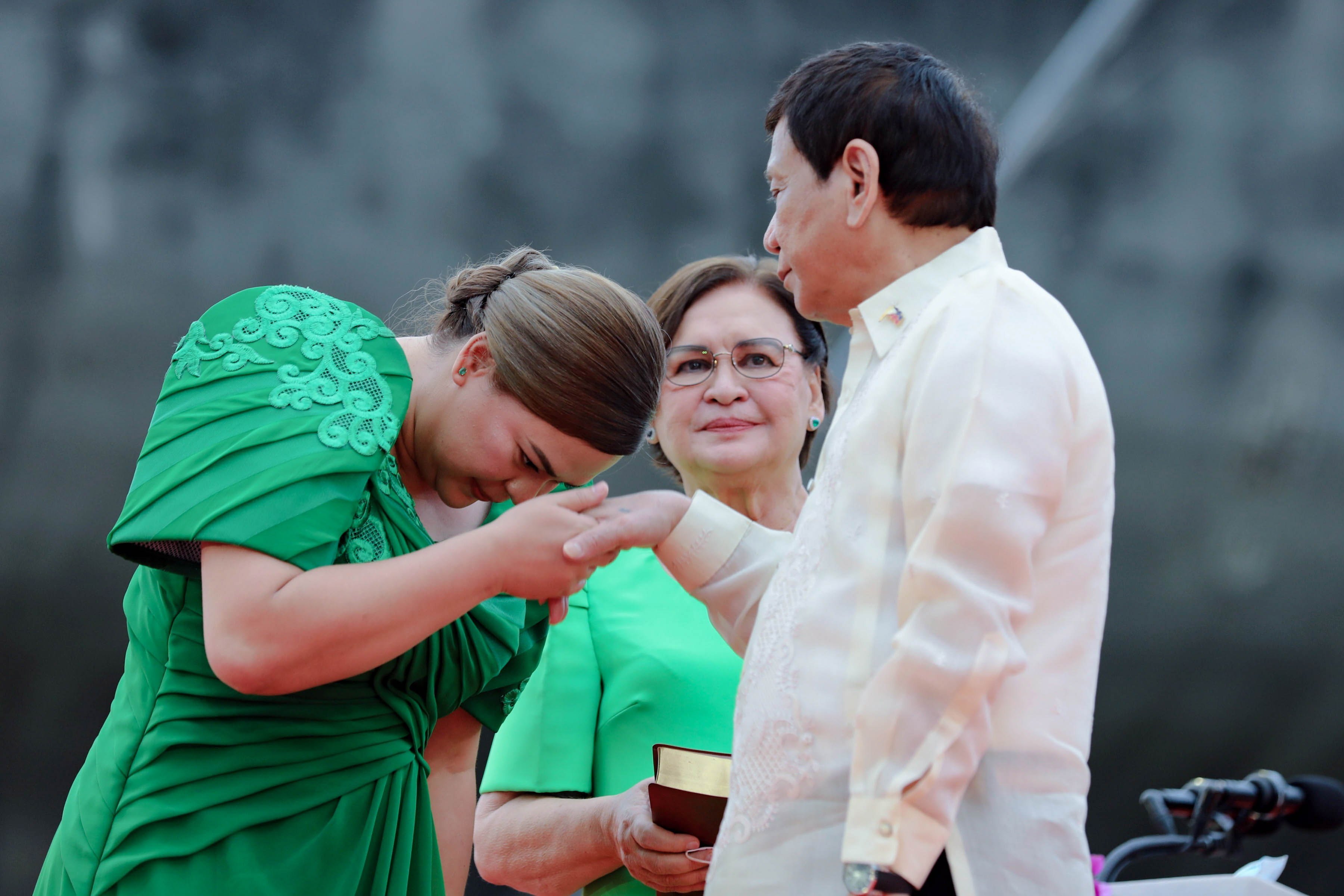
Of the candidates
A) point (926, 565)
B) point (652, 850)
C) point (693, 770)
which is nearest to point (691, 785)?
point (693, 770)

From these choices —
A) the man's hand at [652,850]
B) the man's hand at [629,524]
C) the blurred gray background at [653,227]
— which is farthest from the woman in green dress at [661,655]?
the blurred gray background at [653,227]

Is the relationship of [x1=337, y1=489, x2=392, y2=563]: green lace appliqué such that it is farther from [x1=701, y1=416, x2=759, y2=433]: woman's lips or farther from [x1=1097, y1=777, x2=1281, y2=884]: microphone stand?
[x1=1097, y1=777, x2=1281, y2=884]: microphone stand

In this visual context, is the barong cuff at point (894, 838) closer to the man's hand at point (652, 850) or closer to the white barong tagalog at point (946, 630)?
the white barong tagalog at point (946, 630)

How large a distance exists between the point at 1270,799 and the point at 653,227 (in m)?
2.54

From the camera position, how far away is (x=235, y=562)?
42.7 inches

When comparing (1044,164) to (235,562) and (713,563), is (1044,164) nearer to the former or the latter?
(713,563)

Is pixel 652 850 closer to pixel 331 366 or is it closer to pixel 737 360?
pixel 331 366

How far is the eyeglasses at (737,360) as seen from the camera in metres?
2.00

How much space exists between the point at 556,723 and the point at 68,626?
71.1 inches

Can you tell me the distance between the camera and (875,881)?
871mm

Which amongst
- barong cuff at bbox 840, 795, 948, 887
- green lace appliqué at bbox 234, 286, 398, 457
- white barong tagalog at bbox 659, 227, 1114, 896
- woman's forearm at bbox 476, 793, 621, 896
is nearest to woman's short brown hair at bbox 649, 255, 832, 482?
woman's forearm at bbox 476, 793, 621, 896

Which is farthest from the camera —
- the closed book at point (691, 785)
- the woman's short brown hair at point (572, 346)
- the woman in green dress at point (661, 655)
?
the woman in green dress at point (661, 655)

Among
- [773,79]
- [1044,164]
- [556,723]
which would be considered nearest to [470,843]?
[556,723]

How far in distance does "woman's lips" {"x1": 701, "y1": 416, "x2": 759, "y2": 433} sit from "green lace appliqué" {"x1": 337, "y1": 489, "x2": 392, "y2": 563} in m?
0.80
